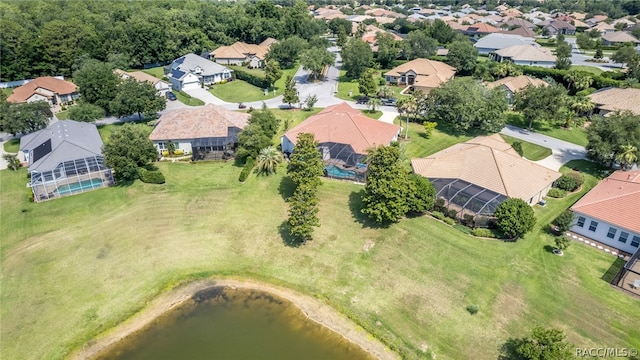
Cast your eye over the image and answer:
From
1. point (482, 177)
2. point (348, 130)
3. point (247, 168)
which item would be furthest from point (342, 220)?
point (482, 177)

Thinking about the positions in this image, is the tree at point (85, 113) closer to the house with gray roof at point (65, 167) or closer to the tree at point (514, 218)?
the house with gray roof at point (65, 167)

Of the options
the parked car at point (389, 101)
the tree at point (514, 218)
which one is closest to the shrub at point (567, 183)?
the tree at point (514, 218)

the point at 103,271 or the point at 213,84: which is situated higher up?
the point at 213,84

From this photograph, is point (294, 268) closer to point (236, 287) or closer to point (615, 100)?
point (236, 287)

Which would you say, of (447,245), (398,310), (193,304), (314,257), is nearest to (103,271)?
(193,304)

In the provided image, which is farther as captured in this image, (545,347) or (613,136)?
(613,136)

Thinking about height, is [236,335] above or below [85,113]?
below

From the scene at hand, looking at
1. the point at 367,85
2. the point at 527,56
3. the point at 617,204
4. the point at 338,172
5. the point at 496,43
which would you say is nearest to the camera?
the point at 617,204

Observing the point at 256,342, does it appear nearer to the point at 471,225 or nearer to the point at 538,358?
the point at 538,358
